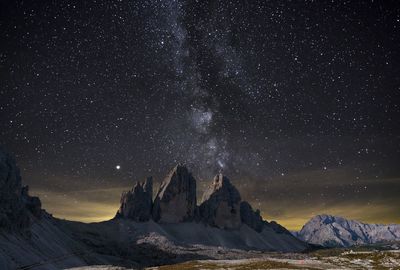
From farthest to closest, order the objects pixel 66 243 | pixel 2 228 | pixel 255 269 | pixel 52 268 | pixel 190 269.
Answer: pixel 66 243 → pixel 2 228 → pixel 52 268 → pixel 190 269 → pixel 255 269

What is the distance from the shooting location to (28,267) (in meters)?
109

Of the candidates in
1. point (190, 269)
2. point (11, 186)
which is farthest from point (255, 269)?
point (11, 186)

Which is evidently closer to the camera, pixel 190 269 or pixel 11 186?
pixel 190 269

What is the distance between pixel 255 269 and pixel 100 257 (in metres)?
152

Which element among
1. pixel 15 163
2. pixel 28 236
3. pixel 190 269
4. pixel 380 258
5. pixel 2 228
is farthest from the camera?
pixel 15 163

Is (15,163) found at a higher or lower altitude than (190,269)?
higher

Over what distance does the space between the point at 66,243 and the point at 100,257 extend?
19.8 m

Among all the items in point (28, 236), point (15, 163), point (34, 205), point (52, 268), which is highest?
point (15, 163)

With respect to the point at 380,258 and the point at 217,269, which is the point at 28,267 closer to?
the point at 217,269

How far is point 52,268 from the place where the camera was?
12044 centimetres

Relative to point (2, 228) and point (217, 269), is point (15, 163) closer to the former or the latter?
point (2, 228)

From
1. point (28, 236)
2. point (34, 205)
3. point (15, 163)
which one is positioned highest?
point (15, 163)

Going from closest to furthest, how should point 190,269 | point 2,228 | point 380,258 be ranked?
point 190,269 < point 380,258 < point 2,228

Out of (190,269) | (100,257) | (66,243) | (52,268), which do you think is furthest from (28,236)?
(190,269)
